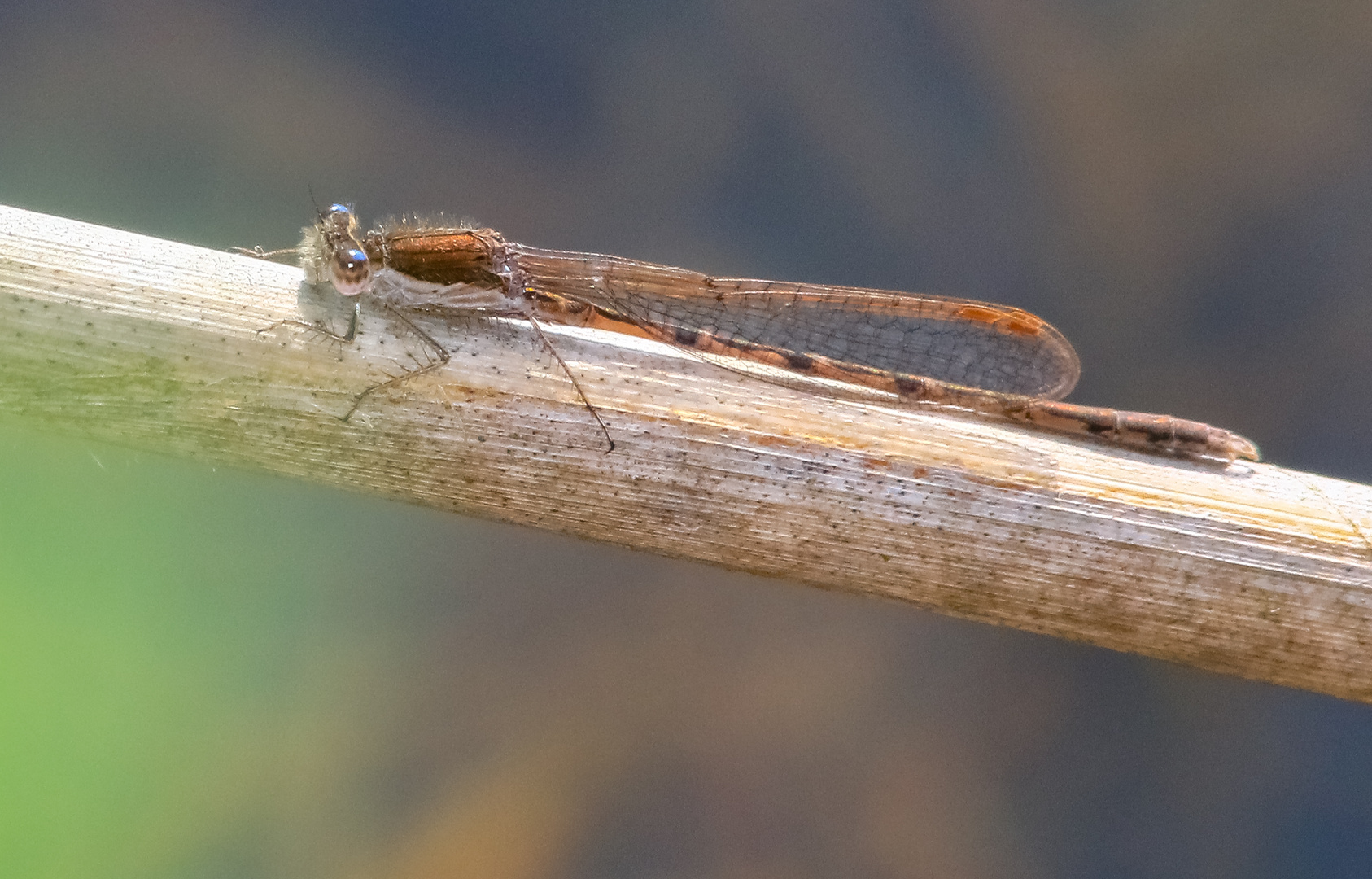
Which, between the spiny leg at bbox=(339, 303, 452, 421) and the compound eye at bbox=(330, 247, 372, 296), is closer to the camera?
the spiny leg at bbox=(339, 303, 452, 421)

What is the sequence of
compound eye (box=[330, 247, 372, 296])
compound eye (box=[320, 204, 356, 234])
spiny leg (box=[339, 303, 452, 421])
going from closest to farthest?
spiny leg (box=[339, 303, 452, 421]) < compound eye (box=[330, 247, 372, 296]) < compound eye (box=[320, 204, 356, 234])

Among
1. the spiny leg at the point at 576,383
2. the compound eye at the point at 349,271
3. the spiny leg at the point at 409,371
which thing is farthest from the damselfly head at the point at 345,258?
the spiny leg at the point at 576,383

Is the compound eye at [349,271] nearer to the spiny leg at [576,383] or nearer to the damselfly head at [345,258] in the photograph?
the damselfly head at [345,258]

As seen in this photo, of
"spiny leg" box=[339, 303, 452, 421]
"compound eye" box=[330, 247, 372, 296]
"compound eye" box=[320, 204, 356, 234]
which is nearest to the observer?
"spiny leg" box=[339, 303, 452, 421]

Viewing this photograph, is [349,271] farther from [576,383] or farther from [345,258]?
[576,383]

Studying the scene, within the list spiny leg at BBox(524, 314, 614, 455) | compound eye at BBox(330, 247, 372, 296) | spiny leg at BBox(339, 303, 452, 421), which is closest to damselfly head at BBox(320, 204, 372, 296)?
compound eye at BBox(330, 247, 372, 296)

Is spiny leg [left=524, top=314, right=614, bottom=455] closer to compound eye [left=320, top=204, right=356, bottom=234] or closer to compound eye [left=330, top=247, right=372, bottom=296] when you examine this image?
compound eye [left=330, top=247, right=372, bottom=296]

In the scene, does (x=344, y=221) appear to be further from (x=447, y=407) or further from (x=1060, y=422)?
(x=1060, y=422)

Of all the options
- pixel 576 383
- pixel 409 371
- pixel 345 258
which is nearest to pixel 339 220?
pixel 345 258

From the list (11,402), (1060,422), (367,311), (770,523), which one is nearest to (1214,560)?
(1060,422)
